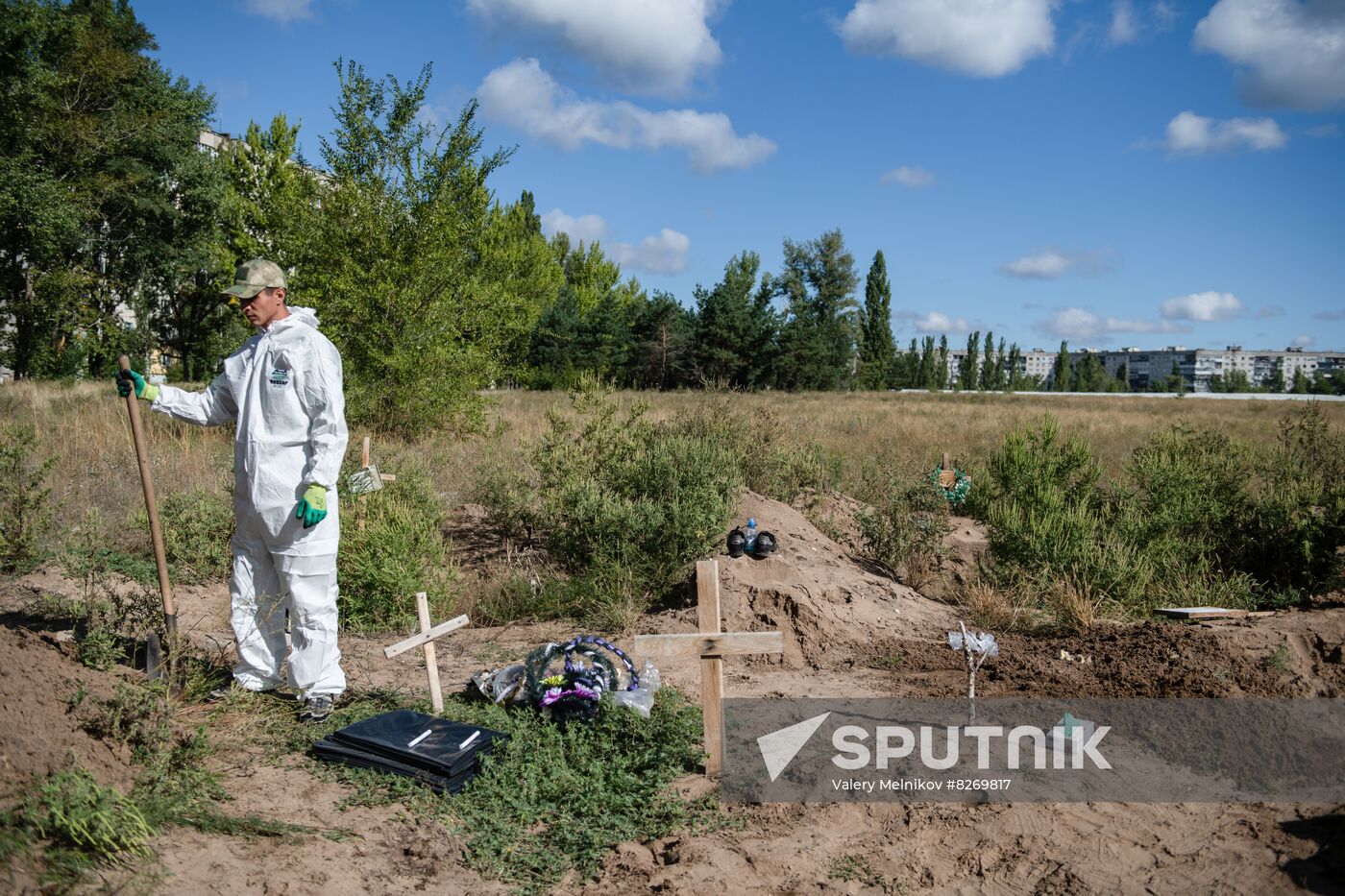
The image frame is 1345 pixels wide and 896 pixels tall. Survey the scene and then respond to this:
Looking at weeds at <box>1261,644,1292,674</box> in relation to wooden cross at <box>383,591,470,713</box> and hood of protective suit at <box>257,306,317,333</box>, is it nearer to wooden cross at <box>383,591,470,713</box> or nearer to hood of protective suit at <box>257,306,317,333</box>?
wooden cross at <box>383,591,470,713</box>

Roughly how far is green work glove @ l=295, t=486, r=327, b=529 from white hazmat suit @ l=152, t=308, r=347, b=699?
94mm

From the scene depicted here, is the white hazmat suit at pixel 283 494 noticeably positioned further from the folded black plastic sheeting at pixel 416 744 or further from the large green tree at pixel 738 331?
the large green tree at pixel 738 331

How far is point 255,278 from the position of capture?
441 cm

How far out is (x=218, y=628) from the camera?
5.85 metres

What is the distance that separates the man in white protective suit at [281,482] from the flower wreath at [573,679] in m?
1.06

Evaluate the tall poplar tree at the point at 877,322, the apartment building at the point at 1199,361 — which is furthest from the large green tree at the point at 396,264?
the apartment building at the point at 1199,361

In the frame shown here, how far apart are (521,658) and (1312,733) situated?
4.57m

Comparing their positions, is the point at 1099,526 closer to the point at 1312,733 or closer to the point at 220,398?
the point at 1312,733

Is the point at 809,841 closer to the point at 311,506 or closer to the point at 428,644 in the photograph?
the point at 428,644

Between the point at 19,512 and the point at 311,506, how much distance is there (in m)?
4.35

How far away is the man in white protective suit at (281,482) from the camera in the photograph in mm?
4383

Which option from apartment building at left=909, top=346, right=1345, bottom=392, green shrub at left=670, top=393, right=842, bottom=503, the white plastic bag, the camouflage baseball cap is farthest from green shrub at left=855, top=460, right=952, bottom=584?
apartment building at left=909, top=346, right=1345, bottom=392

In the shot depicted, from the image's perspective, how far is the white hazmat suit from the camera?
439cm

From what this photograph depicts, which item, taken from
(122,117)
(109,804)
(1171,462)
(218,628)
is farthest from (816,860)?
(122,117)
